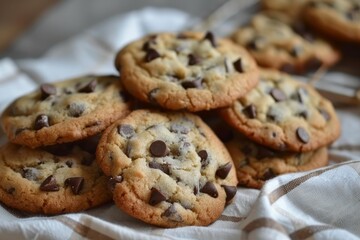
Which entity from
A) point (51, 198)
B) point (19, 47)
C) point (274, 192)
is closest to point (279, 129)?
point (274, 192)

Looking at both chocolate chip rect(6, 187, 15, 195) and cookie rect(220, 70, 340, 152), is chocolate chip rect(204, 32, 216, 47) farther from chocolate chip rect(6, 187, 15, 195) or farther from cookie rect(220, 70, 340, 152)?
chocolate chip rect(6, 187, 15, 195)

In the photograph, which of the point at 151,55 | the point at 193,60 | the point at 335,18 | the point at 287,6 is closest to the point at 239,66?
the point at 193,60

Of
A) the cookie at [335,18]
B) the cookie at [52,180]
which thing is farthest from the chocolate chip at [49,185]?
the cookie at [335,18]

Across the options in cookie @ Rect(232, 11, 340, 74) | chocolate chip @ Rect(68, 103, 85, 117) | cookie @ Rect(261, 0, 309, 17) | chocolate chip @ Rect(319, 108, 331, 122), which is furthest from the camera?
cookie @ Rect(261, 0, 309, 17)

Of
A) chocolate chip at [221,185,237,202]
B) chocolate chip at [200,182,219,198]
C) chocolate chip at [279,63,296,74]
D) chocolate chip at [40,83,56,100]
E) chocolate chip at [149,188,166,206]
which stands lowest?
chocolate chip at [279,63,296,74]

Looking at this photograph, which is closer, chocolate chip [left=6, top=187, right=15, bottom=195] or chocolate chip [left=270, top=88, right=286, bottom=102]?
chocolate chip [left=6, top=187, right=15, bottom=195]

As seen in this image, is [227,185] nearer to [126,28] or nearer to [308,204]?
[308,204]

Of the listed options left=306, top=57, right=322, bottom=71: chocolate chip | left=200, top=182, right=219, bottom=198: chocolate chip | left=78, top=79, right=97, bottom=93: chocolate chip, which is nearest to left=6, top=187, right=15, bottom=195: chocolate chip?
left=78, top=79, right=97, bottom=93: chocolate chip

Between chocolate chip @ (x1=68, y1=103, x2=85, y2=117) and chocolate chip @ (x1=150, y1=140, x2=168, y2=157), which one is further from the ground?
chocolate chip @ (x1=68, y1=103, x2=85, y2=117)
